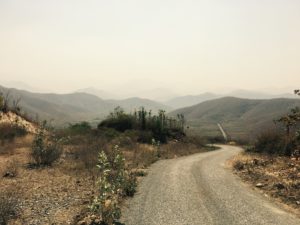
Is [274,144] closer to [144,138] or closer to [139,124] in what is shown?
[144,138]

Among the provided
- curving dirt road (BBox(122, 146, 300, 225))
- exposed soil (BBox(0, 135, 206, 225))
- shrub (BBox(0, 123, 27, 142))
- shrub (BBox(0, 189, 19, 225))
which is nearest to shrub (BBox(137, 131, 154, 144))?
shrub (BBox(0, 123, 27, 142))

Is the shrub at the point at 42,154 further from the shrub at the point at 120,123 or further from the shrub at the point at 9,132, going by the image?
the shrub at the point at 120,123

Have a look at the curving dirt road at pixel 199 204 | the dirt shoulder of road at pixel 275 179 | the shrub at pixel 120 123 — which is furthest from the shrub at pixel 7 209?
the shrub at pixel 120 123

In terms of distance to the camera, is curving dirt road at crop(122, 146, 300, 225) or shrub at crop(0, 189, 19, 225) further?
curving dirt road at crop(122, 146, 300, 225)

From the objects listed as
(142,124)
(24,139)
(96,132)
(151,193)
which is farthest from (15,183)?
(142,124)

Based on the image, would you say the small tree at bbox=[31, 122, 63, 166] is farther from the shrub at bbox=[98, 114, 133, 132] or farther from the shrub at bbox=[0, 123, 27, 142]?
the shrub at bbox=[98, 114, 133, 132]

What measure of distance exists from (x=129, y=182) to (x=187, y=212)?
3482 mm

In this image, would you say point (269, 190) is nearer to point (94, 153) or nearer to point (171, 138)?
point (94, 153)

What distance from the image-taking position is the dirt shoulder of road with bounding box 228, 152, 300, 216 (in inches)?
523

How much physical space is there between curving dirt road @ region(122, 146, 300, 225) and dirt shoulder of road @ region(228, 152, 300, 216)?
0.62 metres

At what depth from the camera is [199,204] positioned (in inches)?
472

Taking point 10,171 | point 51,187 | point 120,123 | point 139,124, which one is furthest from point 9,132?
point 139,124

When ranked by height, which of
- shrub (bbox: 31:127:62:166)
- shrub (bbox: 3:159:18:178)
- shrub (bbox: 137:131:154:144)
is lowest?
shrub (bbox: 137:131:154:144)

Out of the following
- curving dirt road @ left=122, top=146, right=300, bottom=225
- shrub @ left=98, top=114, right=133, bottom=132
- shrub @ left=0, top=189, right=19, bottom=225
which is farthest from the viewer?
shrub @ left=98, top=114, right=133, bottom=132
